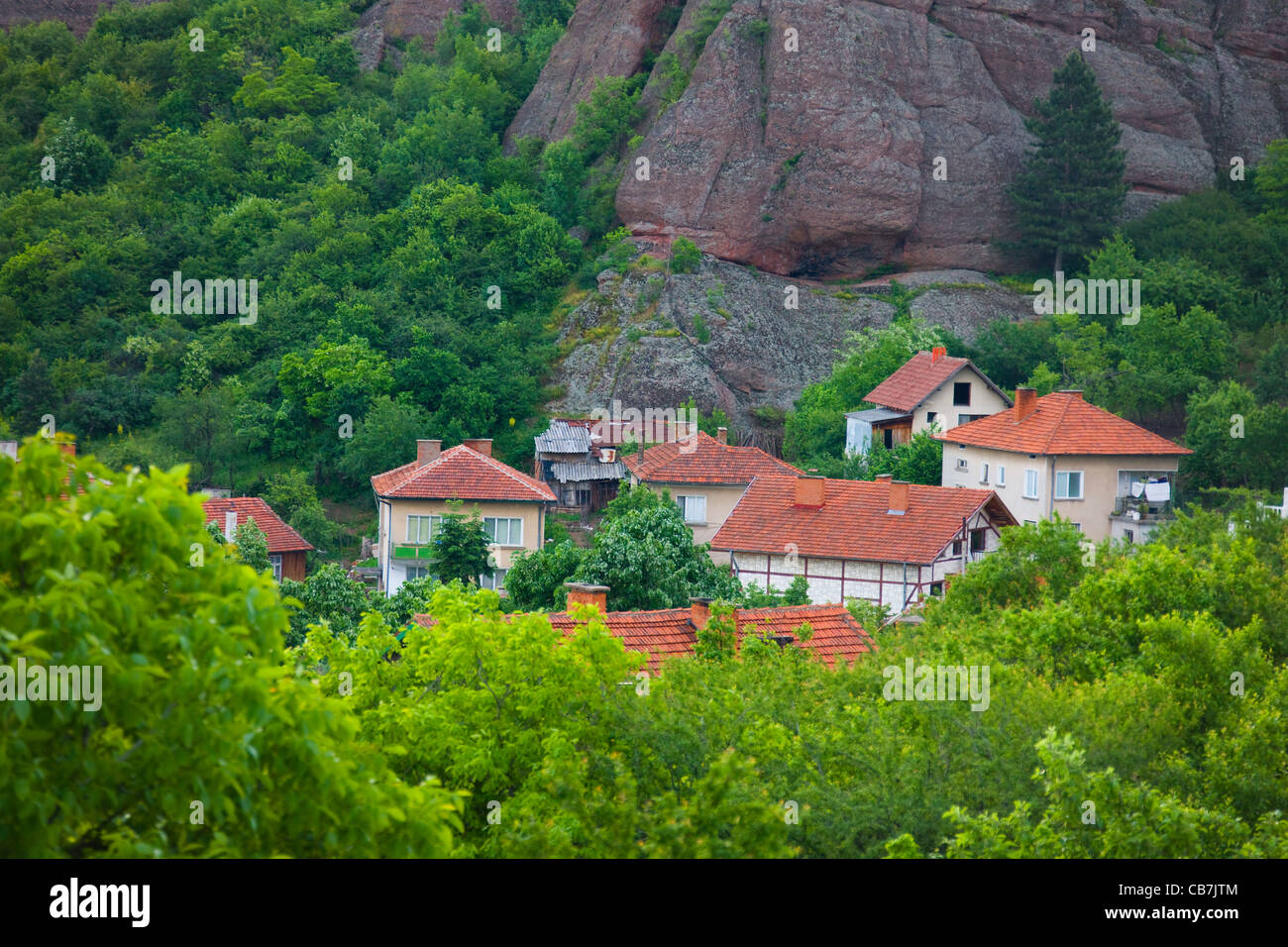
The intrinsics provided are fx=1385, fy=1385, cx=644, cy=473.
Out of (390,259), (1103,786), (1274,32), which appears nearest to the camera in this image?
(1103,786)

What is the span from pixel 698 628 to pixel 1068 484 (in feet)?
75.3

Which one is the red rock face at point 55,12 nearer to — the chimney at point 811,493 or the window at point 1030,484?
the chimney at point 811,493

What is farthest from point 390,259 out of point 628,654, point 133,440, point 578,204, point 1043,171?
point 628,654

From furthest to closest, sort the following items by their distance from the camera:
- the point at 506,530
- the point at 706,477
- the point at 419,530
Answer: the point at 706,477 → the point at 506,530 → the point at 419,530

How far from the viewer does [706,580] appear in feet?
103

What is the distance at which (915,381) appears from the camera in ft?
164

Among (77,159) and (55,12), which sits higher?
(55,12)

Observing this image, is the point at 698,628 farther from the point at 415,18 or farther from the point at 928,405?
the point at 415,18

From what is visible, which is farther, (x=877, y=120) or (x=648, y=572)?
(x=877, y=120)

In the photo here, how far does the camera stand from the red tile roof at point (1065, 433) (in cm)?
4325

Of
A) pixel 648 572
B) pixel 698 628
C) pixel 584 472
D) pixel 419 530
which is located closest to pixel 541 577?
pixel 648 572

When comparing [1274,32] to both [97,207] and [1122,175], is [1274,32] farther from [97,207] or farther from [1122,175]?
[97,207]
